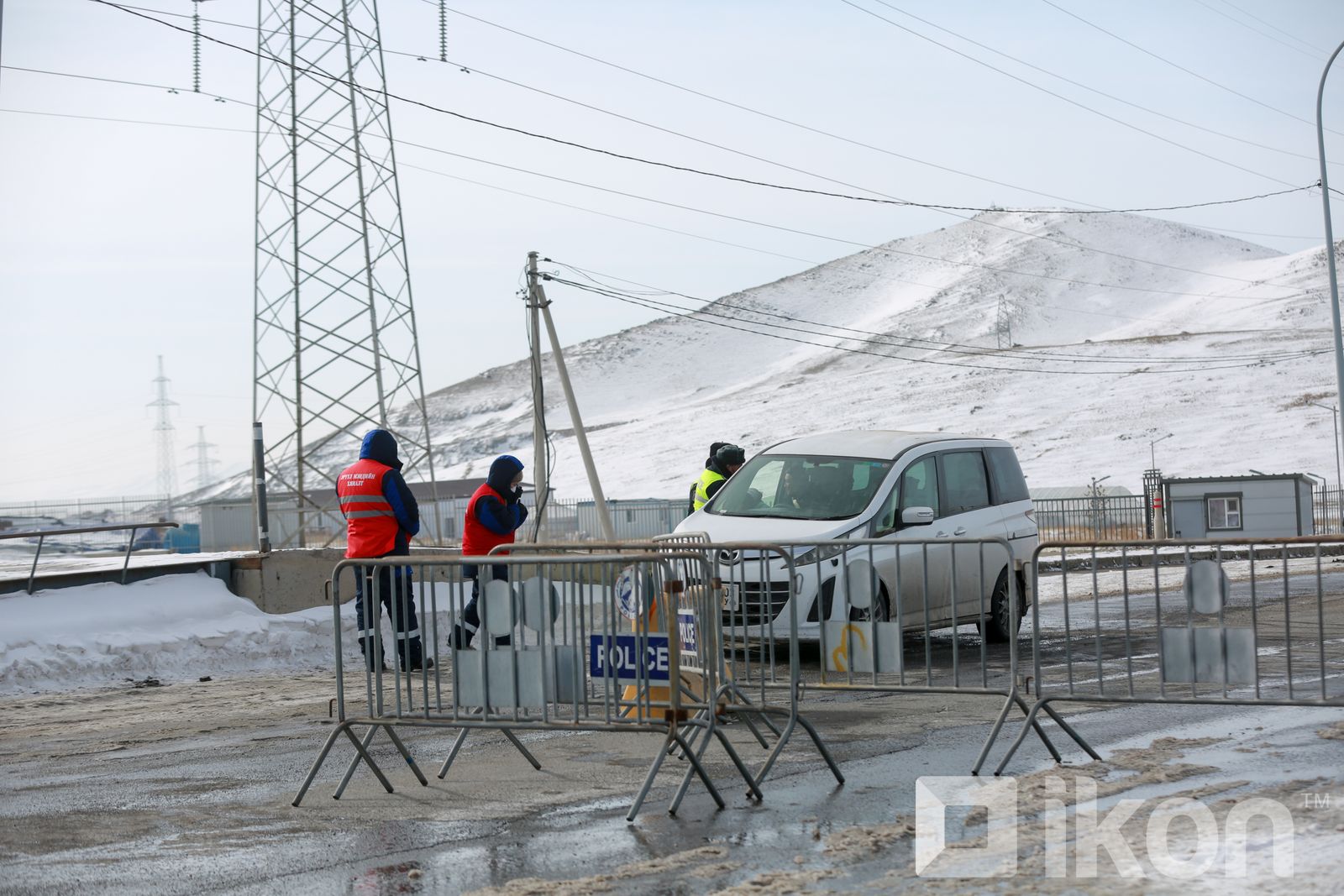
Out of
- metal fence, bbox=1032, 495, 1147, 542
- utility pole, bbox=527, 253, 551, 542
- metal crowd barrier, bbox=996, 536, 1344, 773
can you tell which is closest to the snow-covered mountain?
metal fence, bbox=1032, 495, 1147, 542

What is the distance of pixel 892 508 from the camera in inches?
520

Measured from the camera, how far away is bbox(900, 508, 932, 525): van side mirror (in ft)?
42.0

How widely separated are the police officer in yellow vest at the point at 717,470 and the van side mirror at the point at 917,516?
2105 mm

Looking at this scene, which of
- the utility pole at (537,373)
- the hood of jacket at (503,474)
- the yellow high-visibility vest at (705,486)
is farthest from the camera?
the utility pole at (537,373)

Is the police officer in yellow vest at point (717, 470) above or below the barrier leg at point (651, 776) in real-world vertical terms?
above

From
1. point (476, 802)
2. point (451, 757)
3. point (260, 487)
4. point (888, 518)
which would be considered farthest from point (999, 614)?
point (260, 487)

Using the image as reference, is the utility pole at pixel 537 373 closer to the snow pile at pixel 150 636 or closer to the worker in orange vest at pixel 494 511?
the snow pile at pixel 150 636

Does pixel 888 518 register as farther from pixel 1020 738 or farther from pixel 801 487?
pixel 1020 738

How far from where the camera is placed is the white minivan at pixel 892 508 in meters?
12.3

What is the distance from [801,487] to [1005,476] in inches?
95.6

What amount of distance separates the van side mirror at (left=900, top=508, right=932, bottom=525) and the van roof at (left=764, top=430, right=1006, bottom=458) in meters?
0.84

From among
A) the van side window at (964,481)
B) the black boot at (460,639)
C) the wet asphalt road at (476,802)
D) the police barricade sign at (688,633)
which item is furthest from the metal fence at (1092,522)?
the black boot at (460,639)

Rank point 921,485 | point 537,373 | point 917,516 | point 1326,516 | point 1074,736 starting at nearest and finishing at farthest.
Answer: point 1074,736, point 917,516, point 921,485, point 537,373, point 1326,516

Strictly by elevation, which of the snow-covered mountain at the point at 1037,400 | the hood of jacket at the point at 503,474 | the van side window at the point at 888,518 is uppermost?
the snow-covered mountain at the point at 1037,400
